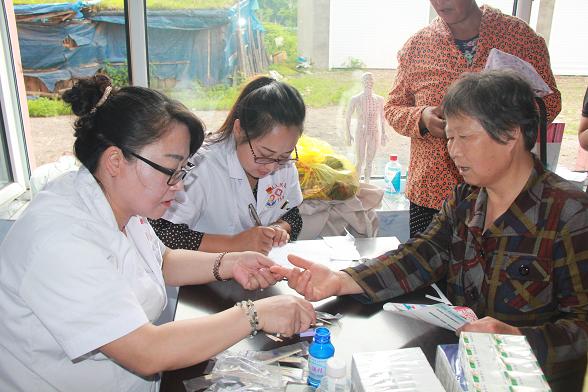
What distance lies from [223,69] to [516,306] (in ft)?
8.27

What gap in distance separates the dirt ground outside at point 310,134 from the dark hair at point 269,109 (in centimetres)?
143

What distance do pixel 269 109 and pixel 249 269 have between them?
0.61 metres

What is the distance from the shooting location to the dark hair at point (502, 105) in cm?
153

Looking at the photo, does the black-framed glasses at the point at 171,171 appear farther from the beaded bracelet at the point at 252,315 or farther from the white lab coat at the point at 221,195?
the white lab coat at the point at 221,195


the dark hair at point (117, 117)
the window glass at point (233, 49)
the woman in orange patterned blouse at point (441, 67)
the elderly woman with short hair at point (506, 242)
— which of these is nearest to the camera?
the dark hair at point (117, 117)

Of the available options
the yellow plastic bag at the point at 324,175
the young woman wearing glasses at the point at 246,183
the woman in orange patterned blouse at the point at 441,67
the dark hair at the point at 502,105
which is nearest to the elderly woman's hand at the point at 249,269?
the young woman wearing glasses at the point at 246,183

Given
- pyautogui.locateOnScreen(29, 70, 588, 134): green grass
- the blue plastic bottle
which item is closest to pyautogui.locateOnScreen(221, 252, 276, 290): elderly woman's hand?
the blue plastic bottle

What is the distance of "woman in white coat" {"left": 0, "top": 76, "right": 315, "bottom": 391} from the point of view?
3.67 ft

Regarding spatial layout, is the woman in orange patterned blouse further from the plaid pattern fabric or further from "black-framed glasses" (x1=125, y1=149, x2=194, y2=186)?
"black-framed glasses" (x1=125, y1=149, x2=194, y2=186)

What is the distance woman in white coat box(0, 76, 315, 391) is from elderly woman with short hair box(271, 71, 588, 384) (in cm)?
37

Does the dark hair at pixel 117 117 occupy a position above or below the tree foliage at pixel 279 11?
below

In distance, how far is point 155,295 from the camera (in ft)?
4.74

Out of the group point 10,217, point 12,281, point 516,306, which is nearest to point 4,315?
point 12,281

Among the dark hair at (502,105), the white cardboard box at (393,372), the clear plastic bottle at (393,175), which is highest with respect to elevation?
the dark hair at (502,105)
